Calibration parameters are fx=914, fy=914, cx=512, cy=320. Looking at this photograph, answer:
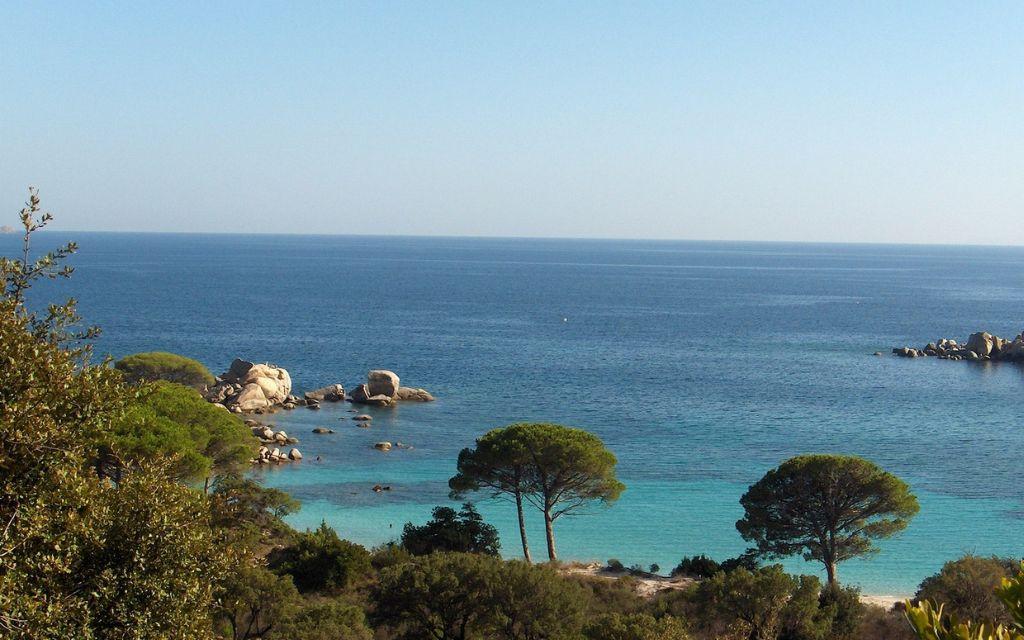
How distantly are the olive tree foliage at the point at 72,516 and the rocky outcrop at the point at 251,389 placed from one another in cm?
5117

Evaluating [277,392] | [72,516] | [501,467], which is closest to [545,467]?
[501,467]

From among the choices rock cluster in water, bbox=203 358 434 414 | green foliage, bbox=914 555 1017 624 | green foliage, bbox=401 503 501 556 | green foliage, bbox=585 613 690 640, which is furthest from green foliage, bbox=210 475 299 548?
rock cluster in water, bbox=203 358 434 414

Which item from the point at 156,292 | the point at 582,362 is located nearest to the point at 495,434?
the point at 582,362

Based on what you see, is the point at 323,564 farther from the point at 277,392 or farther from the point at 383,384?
the point at 383,384

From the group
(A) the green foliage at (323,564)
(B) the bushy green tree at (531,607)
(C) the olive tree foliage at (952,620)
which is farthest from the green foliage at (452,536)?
(C) the olive tree foliage at (952,620)

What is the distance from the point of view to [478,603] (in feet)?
64.0

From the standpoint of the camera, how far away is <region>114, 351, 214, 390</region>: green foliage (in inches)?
2013

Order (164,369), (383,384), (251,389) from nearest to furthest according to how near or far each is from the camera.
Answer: (164,369), (251,389), (383,384)

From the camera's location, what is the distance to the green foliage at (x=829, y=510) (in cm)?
2841

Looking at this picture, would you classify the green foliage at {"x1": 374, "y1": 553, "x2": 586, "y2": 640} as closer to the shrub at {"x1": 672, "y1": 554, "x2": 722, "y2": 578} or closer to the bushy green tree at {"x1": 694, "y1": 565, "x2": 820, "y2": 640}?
the bushy green tree at {"x1": 694, "y1": 565, "x2": 820, "y2": 640}

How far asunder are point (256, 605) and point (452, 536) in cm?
1112

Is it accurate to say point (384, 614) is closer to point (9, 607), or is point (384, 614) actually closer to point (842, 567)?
point (9, 607)

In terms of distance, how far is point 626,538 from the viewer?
34.8m

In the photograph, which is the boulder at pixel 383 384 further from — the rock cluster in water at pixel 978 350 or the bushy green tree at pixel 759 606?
the rock cluster in water at pixel 978 350
